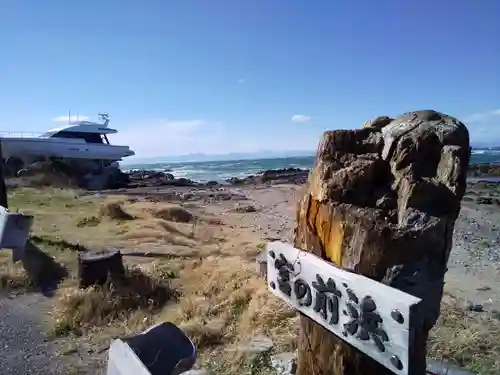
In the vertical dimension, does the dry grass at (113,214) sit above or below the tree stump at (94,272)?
below

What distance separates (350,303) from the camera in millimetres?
1761

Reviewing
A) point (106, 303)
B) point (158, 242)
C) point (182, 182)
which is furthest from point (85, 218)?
point (182, 182)

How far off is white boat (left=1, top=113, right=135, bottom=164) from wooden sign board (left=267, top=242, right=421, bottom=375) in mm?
29536

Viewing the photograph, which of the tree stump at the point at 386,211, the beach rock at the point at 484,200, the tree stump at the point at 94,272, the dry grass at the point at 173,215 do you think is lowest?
the beach rock at the point at 484,200

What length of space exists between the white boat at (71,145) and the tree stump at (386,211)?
29.5m

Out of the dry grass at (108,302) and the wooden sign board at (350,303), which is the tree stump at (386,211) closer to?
the wooden sign board at (350,303)

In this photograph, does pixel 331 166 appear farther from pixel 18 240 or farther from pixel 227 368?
pixel 18 240

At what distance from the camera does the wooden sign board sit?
1.58 meters

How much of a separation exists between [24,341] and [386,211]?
3.46 metres

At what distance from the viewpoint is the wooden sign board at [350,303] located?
1.58 meters

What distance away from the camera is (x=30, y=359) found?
142 inches

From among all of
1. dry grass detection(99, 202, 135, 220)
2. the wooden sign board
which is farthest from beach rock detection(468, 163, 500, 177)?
the wooden sign board

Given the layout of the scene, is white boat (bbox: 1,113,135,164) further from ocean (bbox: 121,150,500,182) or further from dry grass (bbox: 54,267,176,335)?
dry grass (bbox: 54,267,176,335)

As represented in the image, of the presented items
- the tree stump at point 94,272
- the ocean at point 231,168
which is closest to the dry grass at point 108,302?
the tree stump at point 94,272
